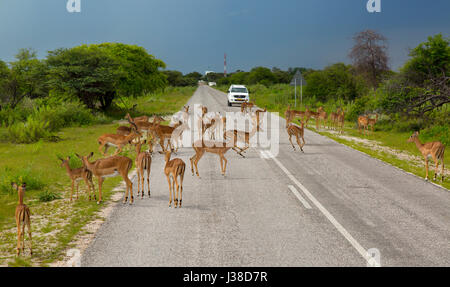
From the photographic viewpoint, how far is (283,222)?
762 centimetres

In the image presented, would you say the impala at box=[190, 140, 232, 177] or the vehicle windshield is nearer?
the impala at box=[190, 140, 232, 177]

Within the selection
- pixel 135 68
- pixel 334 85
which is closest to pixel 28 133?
pixel 135 68

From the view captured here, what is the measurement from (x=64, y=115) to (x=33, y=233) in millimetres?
19666

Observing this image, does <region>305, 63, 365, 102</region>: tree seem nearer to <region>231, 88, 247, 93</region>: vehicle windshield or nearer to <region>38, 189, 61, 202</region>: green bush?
<region>231, 88, 247, 93</region>: vehicle windshield

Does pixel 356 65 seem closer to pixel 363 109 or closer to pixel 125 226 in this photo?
pixel 363 109

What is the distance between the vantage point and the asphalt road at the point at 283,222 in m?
6.00

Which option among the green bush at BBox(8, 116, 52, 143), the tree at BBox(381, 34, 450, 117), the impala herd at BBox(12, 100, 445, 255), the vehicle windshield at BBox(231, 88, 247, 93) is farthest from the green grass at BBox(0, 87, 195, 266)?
the vehicle windshield at BBox(231, 88, 247, 93)

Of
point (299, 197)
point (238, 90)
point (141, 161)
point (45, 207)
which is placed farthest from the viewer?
point (238, 90)

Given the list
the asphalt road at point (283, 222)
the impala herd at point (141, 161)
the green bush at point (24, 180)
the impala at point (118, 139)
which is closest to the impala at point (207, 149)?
the impala herd at point (141, 161)

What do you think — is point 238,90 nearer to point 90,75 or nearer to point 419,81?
point 90,75

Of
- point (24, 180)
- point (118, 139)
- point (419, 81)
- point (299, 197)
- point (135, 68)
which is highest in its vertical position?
point (135, 68)

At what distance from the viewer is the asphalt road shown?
6004 mm

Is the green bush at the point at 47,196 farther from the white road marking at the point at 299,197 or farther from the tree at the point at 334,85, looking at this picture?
the tree at the point at 334,85
